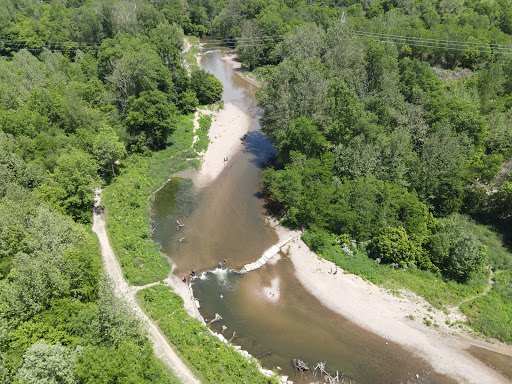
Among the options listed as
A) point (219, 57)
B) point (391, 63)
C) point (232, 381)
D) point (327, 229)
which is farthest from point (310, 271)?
point (219, 57)

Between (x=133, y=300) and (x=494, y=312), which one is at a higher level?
(x=133, y=300)

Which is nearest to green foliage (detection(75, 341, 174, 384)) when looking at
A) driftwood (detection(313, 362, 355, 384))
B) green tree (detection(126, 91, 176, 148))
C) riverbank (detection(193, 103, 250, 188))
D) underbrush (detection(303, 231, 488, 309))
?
driftwood (detection(313, 362, 355, 384))

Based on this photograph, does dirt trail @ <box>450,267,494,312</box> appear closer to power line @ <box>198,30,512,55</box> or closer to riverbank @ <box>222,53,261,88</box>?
power line @ <box>198,30,512,55</box>

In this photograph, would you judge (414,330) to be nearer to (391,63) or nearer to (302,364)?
(302,364)

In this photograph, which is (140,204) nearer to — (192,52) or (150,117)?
(150,117)

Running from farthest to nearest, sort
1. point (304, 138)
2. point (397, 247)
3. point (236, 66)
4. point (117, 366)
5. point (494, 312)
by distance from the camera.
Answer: point (236, 66) < point (304, 138) < point (397, 247) < point (494, 312) < point (117, 366)

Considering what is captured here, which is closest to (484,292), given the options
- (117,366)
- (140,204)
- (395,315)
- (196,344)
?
(395,315)
